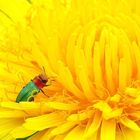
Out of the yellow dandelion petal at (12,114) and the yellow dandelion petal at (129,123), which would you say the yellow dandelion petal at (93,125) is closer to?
the yellow dandelion petal at (129,123)

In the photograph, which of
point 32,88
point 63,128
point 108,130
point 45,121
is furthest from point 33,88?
point 108,130

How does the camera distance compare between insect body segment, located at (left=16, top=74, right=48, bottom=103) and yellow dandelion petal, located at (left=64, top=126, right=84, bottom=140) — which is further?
insect body segment, located at (left=16, top=74, right=48, bottom=103)

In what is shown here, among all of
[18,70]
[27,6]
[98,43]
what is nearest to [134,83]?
[98,43]

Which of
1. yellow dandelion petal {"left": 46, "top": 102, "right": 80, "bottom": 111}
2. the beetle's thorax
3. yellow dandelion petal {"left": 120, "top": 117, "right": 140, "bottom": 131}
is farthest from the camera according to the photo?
the beetle's thorax

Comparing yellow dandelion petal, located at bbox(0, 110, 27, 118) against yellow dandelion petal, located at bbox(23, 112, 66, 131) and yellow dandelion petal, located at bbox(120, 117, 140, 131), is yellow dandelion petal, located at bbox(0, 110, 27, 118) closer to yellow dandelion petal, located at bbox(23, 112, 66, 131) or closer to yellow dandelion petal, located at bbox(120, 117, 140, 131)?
yellow dandelion petal, located at bbox(23, 112, 66, 131)

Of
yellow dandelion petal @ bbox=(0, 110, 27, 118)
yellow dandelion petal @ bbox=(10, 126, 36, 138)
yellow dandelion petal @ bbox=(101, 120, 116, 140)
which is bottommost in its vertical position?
yellow dandelion petal @ bbox=(101, 120, 116, 140)

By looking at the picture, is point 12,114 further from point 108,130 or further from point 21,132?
point 108,130

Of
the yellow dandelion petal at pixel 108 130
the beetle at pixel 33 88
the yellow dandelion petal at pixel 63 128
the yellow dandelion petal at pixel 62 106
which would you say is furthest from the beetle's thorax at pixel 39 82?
the yellow dandelion petal at pixel 108 130

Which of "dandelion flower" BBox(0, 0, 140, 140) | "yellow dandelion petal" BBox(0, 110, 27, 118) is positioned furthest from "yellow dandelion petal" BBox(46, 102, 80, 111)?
"yellow dandelion petal" BBox(0, 110, 27, 118)
